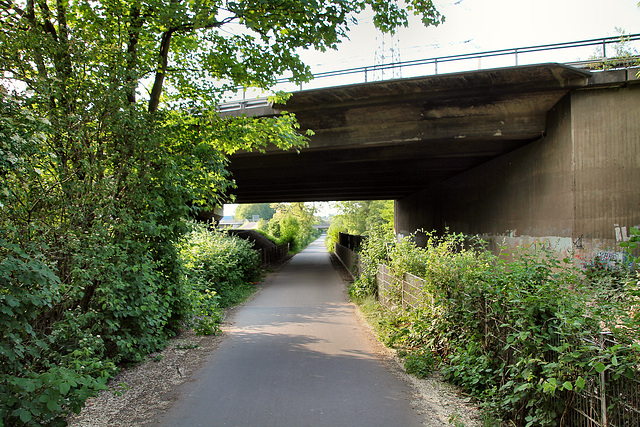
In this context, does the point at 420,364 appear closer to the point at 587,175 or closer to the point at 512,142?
the point at 587,175

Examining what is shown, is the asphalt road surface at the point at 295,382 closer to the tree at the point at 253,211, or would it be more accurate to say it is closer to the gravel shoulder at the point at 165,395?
the gravel shoulder at the point at 165,395

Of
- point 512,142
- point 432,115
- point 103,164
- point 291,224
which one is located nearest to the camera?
point 103,164

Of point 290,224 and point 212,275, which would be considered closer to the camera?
point 212,275

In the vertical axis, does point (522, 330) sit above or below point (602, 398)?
above

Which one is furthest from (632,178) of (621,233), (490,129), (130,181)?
(130,181)

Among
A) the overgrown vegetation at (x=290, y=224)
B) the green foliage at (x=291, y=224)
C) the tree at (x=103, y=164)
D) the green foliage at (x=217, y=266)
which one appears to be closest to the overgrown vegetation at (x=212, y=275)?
the green foliage at (x=217, y=266)

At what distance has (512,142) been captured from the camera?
1345cm

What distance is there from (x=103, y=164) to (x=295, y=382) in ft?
11.9

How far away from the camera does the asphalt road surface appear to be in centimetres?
417

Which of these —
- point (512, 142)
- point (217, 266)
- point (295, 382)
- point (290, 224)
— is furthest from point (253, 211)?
point (295, 382)

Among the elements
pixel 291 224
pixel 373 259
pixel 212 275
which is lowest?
pixel 212 275

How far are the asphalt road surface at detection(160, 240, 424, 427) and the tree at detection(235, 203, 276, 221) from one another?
428 ft

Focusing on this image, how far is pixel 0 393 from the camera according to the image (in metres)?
2.92

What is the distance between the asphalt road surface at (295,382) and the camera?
13.7 feet
